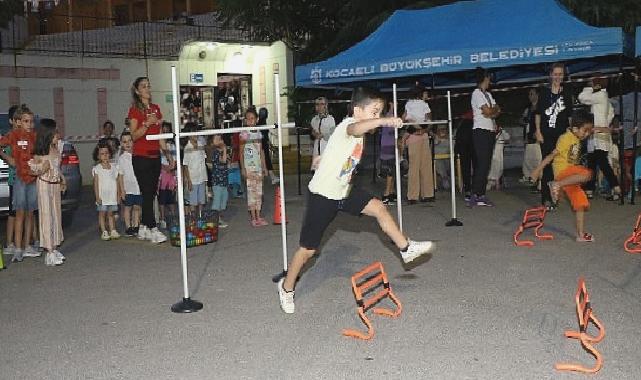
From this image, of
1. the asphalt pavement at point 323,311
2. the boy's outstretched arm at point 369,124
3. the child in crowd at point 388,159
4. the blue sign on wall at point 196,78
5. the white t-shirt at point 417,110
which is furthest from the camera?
the blue sign on wall at point 196,78

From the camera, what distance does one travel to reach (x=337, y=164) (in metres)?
6.71

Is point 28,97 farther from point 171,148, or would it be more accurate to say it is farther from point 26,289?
point 26,289

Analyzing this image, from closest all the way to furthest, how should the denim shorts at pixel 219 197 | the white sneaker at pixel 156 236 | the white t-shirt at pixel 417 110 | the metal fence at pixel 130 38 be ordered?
1. the white sneaker at pixel 156 236
2. the denim shorts at pixel 219 197
3. the white t-shirt at pixel 417 110
4. the metal fence at pixel 130 38

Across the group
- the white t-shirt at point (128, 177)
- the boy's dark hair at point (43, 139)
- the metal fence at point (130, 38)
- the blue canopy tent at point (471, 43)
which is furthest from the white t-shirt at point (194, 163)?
the metal fence at point (130, 38)

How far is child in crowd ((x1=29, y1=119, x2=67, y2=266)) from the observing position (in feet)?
30.6

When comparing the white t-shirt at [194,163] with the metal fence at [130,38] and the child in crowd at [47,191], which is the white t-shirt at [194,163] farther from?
the metal fence at [130,38]

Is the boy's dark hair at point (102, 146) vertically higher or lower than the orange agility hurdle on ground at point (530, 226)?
higher

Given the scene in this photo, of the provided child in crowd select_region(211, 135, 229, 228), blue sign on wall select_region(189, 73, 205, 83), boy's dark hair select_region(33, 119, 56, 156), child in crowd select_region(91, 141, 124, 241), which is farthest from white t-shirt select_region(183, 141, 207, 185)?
blue sign on wall select_region(189, 73, 205, 83)

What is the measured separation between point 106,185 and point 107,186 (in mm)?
19

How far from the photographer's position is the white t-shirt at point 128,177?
11.2 metres

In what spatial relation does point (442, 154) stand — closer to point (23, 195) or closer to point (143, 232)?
point (143, 232)

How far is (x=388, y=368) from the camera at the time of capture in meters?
5.29

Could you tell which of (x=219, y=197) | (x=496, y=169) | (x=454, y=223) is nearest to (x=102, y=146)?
(x=219, y=197)

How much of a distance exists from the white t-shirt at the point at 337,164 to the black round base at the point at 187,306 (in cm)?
141
